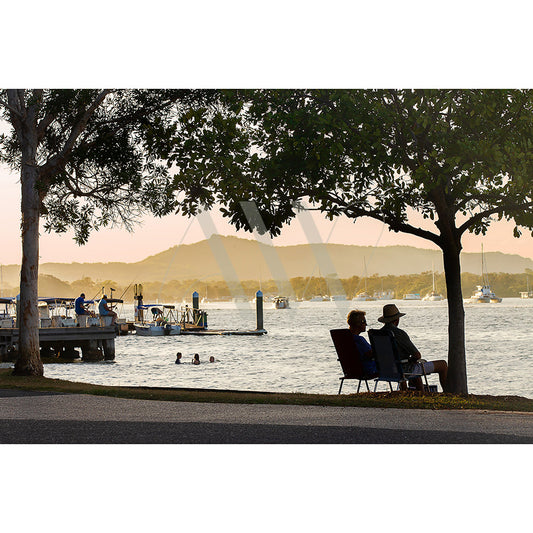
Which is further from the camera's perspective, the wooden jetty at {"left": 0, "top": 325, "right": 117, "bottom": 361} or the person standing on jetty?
the person standing on jetty

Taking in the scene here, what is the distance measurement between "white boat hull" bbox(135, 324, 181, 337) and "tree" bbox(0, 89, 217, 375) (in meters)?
28.0

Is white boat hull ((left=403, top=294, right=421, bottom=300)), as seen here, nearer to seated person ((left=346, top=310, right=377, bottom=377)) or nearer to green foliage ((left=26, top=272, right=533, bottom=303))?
green foliage ((left=26, top=272, right=533, bottom=303))

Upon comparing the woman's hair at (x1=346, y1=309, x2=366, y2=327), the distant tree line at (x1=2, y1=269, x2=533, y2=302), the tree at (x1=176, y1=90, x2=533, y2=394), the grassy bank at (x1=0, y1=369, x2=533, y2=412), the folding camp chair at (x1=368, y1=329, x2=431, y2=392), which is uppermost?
the tree at (x1=176, y1=90, x2=533, y2=394)

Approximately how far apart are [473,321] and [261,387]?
39.4 metres

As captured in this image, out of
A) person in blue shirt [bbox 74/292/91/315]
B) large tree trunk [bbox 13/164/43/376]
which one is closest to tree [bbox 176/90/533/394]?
large tree trunk [bbox 13/164/43/376]

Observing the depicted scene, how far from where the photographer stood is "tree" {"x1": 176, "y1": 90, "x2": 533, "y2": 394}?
10953 millimetres

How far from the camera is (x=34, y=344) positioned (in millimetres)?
13922

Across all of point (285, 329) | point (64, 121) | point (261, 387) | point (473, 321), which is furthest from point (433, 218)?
point (473, 321)

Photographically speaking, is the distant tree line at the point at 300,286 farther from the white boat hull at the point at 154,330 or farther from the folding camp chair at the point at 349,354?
the white boat hull at the point at 154,330

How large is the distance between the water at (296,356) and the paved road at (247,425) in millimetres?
3434

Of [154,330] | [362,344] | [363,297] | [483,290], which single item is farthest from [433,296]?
[154,330]

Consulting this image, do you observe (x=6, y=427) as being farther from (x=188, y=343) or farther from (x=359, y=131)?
(x=188, y=343)

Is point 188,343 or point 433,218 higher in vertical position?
point 433,218

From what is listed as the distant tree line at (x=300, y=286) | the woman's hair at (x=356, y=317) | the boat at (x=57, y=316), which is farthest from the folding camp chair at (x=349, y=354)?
the boat at (x=57, y=316)
